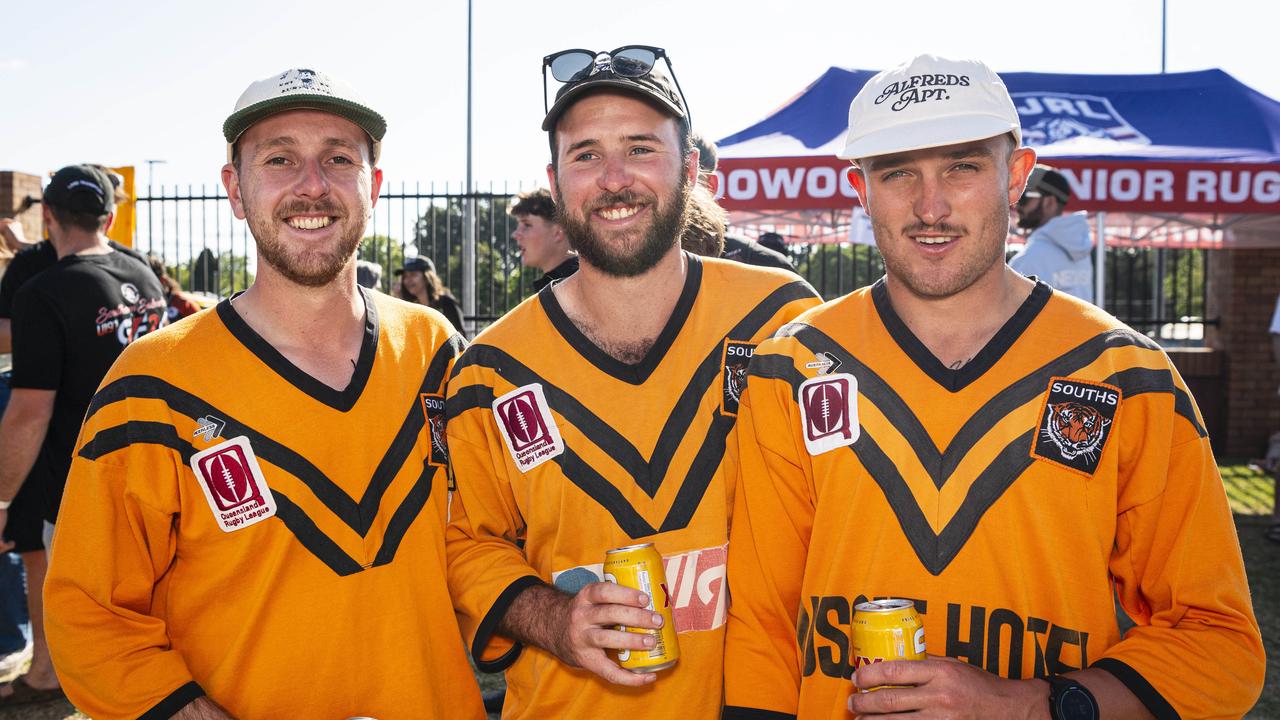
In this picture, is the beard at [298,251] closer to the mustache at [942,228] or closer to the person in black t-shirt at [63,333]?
the mustache at [942,228]

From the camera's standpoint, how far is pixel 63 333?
3.96 m

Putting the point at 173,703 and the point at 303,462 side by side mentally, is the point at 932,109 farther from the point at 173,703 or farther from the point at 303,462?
the point at 173,703

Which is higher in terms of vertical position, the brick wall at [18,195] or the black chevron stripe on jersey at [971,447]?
the brick wall at [18,195]

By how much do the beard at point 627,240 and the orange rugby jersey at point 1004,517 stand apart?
18.6 inches

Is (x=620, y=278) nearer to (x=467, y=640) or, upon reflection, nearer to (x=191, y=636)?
(x=467, y=640)

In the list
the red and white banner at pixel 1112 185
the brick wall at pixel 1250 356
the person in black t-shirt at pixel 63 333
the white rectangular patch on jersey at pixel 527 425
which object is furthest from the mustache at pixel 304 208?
the brick wall at pixel 1250 356

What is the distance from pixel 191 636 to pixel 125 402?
509 millimetres

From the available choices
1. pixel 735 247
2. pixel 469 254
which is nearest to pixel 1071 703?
pixel 735 247

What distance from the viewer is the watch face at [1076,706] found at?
1646 mm

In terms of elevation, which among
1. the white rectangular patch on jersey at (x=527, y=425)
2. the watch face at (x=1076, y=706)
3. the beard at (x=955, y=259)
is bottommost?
the watch face at (x=1076, y=706)

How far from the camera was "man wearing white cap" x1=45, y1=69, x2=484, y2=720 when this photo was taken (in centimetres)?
189

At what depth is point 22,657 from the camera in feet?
16.6

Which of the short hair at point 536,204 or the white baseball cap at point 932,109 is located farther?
the short hair at point 536,204

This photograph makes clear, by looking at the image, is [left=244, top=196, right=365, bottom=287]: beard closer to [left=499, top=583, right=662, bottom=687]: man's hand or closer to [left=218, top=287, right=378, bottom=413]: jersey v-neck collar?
[left=218, top=287, right=378, bottom=413]: jersey v-neck collar
